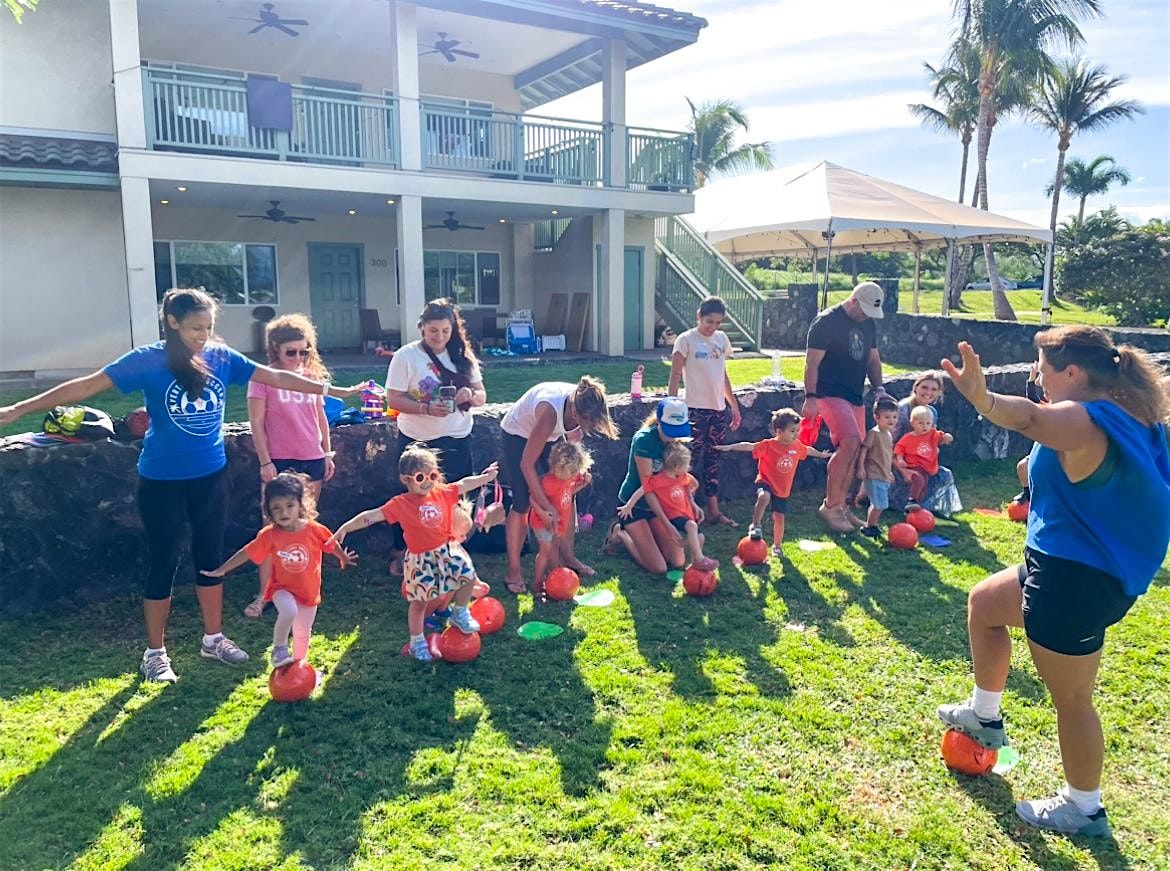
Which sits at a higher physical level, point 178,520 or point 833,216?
point 833,216

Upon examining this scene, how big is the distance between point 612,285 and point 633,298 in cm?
171

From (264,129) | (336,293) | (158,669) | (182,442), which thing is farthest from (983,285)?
(158,669)

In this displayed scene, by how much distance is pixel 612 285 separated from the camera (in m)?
16.1

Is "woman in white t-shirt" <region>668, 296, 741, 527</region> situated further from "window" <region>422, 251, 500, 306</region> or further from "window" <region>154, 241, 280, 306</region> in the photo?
"window" <region>422, 251, 500, 306</region>

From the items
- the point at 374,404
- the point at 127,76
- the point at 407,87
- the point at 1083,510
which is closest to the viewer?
the point at 1083,510

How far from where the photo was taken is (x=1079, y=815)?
2.92 metres

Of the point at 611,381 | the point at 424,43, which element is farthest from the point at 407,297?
the point at 424,43

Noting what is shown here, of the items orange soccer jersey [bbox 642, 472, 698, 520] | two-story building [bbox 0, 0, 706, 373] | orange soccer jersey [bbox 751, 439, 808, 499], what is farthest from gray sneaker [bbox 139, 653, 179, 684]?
two-story building [bbox 0, 0, 706, 373]

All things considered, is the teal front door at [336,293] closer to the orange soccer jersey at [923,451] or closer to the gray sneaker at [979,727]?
the orange soccer jersey at [923,451]

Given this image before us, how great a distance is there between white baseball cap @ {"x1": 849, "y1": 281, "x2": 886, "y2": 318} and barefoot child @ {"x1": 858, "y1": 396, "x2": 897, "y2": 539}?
756mm

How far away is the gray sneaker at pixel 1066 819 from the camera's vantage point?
2.92m

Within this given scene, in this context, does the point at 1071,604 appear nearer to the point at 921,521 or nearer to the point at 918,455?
the point at 921,521

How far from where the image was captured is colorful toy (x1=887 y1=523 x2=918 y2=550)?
6.16 meters

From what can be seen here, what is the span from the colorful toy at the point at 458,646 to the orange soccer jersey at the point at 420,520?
0.45m
